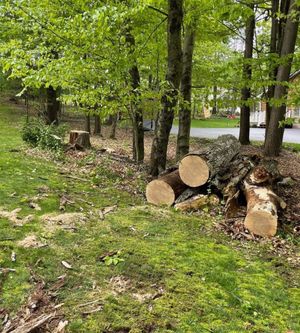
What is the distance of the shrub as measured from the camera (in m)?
10.2

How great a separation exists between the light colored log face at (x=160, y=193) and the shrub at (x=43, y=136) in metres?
4.66

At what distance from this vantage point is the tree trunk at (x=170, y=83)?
6.66 m

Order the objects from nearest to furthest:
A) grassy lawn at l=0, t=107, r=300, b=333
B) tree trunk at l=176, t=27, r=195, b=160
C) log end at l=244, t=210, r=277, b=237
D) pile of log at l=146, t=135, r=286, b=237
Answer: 1. grassy lawn at l=0, t=107, r=300, b=333
2. log end at l=244, t=210, r=277, b=237
3. pile of log at l=146, t=135, r=286, b=237
4. tree trunk at l=176, t=27, r=195, b=160

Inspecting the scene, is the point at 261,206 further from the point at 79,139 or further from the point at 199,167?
the point at 79,139

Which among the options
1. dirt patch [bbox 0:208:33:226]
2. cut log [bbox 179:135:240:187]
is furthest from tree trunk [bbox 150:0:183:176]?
dirt patch [bbox 0:208:33:226]

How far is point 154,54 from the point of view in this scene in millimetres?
8656

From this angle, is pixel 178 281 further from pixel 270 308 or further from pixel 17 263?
pixel 17 263

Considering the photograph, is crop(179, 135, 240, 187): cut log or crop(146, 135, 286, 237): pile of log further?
crop(179, 135, 240, 187): cut log

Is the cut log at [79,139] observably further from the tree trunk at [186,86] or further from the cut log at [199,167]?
the cut log at [199,167]

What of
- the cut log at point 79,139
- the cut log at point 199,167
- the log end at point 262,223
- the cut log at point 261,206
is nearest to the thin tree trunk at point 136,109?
the cut log at point 199,167

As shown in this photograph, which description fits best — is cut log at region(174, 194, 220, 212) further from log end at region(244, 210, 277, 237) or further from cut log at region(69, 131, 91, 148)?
cut log at region(69, 131, 91, 148)

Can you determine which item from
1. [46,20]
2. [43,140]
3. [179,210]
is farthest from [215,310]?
[43,140]

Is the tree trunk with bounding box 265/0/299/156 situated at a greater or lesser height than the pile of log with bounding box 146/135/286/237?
greater

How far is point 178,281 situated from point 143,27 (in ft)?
21.0
